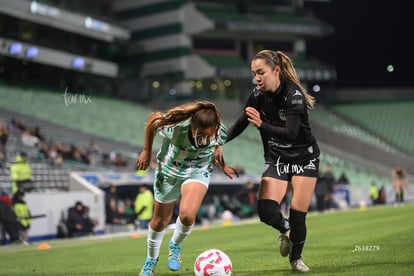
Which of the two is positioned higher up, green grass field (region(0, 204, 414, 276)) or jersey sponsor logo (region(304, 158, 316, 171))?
jersey sponsor logo (region(304, 158, 316, 171))

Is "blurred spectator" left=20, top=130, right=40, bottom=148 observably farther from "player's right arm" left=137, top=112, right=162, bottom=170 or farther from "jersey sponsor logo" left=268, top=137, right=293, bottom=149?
"player's right arm" left=137, top=112, right=162, bottom=170

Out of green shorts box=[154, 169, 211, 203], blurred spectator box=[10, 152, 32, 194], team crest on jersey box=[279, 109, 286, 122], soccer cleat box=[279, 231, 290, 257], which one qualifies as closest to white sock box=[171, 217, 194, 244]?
green shorts box=[154, 169, 211, 203]

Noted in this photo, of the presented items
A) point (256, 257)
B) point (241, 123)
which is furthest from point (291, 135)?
point (256, 257)

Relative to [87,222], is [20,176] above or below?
above

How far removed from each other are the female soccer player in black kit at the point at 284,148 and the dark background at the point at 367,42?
5322cm

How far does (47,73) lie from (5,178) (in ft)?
85.4

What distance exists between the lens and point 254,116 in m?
8.27

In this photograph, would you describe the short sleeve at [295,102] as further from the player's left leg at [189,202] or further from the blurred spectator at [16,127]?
the blurred spectator at [16,127]

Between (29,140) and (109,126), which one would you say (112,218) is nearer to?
(29,140)

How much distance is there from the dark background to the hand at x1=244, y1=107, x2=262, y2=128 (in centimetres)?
5379

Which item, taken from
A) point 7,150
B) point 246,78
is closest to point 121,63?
point 246,78

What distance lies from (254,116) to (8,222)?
13.1 m

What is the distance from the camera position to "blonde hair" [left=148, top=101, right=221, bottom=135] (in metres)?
8.07

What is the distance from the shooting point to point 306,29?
201ft
